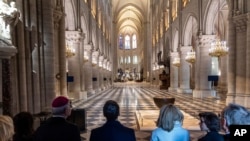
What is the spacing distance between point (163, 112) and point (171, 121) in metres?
0.13

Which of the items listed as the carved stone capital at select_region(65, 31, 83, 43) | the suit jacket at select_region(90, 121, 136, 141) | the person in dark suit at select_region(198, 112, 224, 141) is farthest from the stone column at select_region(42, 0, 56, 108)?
the carved stone capital at select_region(65, 31, 83, 43)

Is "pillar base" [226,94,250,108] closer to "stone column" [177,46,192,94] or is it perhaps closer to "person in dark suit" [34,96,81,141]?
"person in dark suit" [34,96,81,141]

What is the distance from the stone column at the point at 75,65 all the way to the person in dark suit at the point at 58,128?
45.5ft

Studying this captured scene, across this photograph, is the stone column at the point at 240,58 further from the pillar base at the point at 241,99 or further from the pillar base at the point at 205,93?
the pillar base at the point at 205,93

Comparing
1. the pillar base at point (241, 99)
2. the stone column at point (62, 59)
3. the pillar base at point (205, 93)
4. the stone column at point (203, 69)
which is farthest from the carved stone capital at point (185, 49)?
the stone column at point (62, 59)

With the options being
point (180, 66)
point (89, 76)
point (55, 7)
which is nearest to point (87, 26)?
point (89, 76)

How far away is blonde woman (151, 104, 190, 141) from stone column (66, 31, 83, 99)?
1410cm

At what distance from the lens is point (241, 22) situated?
11.4 m

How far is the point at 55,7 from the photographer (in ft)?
34.0

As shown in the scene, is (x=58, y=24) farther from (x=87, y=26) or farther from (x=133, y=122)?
(x=87, y=26)

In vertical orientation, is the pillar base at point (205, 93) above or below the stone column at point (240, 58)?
below

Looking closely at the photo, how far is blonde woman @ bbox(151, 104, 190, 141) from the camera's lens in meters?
2.75

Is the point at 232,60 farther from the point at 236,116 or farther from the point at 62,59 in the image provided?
the point at 236,116

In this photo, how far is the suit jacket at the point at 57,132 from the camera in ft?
8.59
